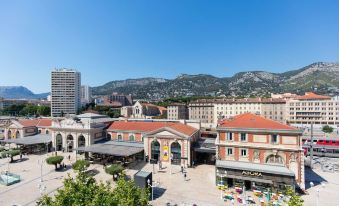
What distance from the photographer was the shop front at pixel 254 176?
30.1 meters

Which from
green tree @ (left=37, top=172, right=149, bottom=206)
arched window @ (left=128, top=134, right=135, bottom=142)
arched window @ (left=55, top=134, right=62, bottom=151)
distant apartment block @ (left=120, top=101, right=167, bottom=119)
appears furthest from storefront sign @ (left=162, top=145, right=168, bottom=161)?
distant apartment block @ (left=120, top=101, right=167, bottom=119)

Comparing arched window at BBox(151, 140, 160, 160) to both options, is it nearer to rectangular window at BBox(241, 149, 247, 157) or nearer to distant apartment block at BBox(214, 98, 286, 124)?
rectangular window at BBox(241, 149, 247, 157)

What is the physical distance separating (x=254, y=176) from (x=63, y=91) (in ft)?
653

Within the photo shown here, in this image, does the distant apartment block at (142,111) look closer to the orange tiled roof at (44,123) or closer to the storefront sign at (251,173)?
the orange tiled roof at (44,123)

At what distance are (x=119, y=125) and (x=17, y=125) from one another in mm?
36844

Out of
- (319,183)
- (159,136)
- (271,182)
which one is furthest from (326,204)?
(159,136)

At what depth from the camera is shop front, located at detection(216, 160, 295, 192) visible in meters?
30.1

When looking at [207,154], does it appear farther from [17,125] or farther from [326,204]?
[17,125]

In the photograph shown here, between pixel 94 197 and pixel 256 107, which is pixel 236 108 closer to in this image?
pixel 256 107

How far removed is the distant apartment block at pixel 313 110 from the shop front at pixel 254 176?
98.3 meters

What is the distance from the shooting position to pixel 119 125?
189 feet

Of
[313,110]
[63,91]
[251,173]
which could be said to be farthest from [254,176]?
[63,91]

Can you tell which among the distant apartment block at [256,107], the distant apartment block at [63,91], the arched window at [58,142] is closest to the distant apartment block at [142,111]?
the distant apartment block at [256,107]

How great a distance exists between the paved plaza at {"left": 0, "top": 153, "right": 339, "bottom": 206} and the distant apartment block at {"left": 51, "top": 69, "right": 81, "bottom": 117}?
524ft
